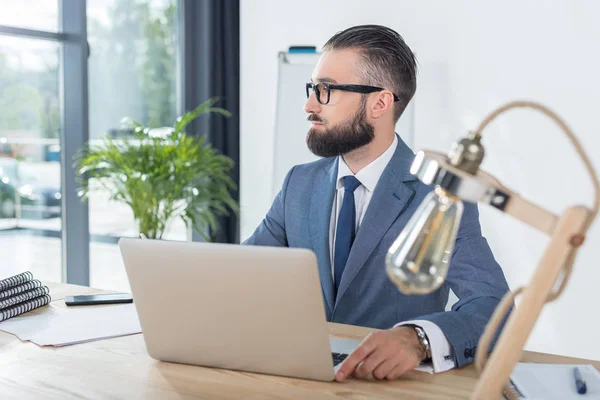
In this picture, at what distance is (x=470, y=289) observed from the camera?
186 centimetres

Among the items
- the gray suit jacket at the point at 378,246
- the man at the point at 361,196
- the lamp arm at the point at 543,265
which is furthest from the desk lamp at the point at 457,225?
the man at the point at 361,196

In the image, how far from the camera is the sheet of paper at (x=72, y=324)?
1.77m

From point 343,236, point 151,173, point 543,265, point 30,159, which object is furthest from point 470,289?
point 30,159

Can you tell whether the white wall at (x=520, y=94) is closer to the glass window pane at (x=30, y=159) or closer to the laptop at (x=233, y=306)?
the glass window pane at (x=30, y=159)

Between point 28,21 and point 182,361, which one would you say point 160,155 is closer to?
point 28,21

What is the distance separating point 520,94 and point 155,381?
3131 mm

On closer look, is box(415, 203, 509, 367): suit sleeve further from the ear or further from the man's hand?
the ear

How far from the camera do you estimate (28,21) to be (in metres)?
4.08

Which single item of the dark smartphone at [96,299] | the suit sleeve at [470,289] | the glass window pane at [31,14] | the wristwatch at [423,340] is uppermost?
the glass window pane at [31,14]

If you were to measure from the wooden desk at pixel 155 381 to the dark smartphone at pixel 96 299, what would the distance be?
399 millimetres

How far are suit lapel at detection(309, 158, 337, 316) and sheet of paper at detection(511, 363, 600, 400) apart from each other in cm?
73

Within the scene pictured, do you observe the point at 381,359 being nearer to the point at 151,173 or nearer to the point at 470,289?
the point at 470,289

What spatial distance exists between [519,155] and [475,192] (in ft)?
11.0

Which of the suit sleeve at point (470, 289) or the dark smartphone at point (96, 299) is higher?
the suit sleeve at point (470, 289)
